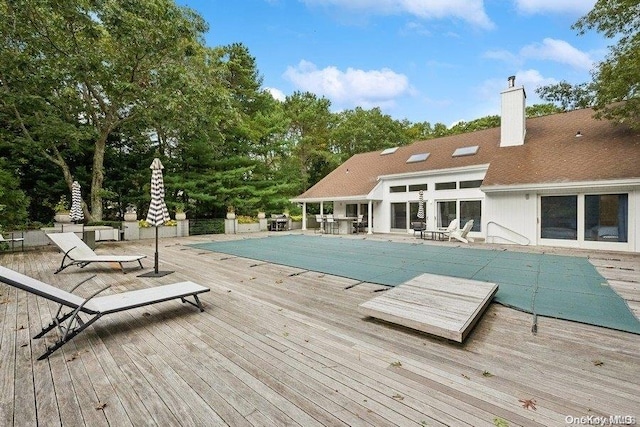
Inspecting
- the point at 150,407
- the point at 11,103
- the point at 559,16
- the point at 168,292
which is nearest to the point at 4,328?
the point at 168,292

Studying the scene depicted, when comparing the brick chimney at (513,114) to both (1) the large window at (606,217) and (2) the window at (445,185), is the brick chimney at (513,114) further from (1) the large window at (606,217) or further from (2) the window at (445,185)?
(1) the large window at (606,217)

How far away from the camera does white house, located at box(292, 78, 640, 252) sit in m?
9.23

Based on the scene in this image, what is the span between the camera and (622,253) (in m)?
8.63

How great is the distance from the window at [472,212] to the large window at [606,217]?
11.5ft

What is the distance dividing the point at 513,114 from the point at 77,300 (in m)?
16.2

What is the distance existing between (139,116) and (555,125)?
1969 cm

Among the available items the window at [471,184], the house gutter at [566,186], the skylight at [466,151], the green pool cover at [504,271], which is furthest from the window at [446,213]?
the green pool cover at [504,271]

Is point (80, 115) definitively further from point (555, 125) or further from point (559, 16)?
point (555, 125)

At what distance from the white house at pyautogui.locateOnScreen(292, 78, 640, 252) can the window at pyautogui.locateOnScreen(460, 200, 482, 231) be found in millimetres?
41

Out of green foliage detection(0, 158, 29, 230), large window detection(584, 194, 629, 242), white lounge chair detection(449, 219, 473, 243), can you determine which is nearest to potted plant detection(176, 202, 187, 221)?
green foliage detection(0, 158, 29, 230)

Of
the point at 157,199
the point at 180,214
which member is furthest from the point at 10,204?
the point at 157,199

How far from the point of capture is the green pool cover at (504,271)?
3846 mm

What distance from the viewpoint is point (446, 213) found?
13500mm

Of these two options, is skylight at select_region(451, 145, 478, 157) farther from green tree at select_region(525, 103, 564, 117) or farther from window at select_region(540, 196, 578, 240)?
green tree at select_region(525, 103, 564, 117)
